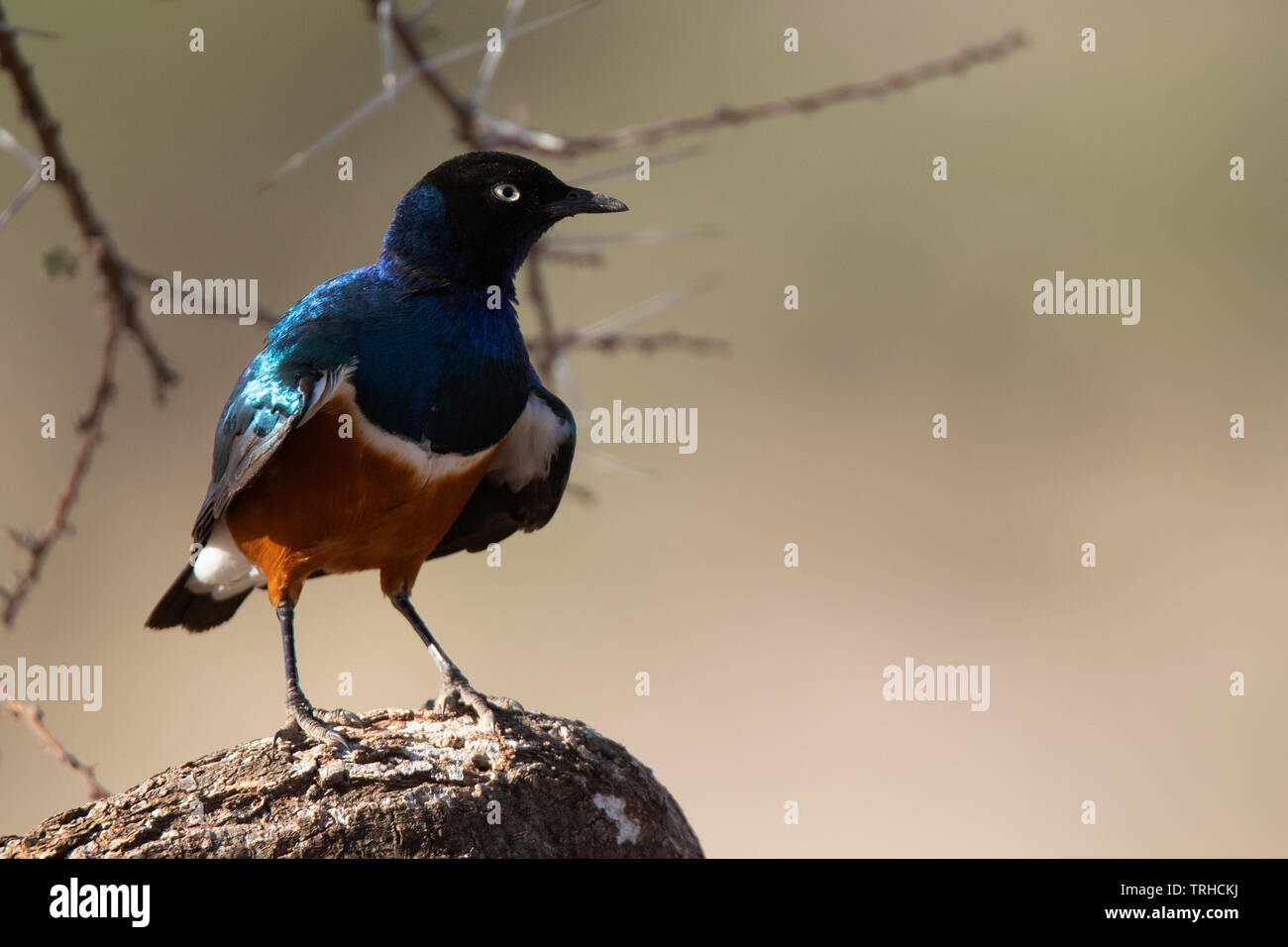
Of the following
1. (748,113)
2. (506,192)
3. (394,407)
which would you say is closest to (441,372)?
(394,407)

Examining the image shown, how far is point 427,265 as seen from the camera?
5.46m

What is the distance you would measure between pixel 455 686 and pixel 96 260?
6.45ft

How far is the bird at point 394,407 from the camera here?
509 centimetres

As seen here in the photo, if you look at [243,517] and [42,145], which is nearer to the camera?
[42,145]

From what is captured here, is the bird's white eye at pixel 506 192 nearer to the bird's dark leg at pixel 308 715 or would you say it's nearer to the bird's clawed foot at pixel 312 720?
the bird's dark leg at pixel 308 715

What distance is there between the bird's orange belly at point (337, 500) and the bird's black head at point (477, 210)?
732mm

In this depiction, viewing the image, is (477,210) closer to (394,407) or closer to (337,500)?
(394,407)

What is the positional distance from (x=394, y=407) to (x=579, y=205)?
1104 millimetres

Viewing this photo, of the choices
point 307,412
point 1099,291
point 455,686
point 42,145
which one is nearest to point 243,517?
point 307,412

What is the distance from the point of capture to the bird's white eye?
5430mm

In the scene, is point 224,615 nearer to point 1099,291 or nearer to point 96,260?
point 96,260

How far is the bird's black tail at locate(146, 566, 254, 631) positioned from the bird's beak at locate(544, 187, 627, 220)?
2.11m

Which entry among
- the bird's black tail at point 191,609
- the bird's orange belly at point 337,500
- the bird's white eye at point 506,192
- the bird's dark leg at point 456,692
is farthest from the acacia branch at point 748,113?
the bird's black tail at point 191,609

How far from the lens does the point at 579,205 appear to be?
549 cm
